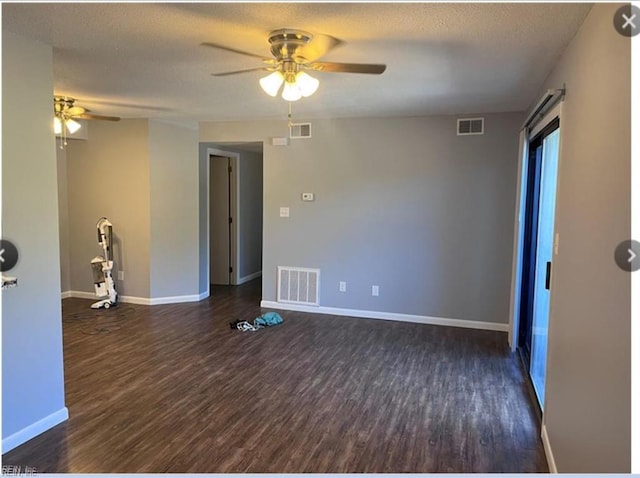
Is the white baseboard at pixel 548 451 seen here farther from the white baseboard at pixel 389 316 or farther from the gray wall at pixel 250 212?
the gray wall at pixel 250 212

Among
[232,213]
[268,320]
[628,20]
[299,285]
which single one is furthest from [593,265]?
[232,213]

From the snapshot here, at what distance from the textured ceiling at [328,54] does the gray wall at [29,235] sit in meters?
0.27

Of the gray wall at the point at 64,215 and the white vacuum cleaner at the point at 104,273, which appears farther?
→ the gray wall at the point at 64,215

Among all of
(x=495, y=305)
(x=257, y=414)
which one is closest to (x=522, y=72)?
(x=495, y=305)

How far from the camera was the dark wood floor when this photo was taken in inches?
99.9

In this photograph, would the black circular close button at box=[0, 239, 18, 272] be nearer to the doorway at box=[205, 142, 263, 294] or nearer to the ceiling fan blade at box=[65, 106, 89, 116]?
the ceiling fan blade at box=[65, 106, 89, 116]

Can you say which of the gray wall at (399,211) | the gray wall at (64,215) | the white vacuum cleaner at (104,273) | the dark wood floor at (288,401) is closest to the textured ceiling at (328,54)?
the gray wall at (399,211)

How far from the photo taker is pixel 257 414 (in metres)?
3.04

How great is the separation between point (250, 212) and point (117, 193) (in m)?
2.32

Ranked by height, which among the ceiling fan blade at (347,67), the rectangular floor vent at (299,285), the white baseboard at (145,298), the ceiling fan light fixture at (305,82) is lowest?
the white baseboard at (145,298)

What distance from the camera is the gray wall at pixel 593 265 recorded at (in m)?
1.50

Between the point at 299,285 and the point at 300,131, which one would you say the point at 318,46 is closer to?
the point at 300,131

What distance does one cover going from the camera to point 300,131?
18.2 feet

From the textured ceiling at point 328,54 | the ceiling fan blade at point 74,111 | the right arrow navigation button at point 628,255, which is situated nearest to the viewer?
the right arrow navigation button at point 628,255
